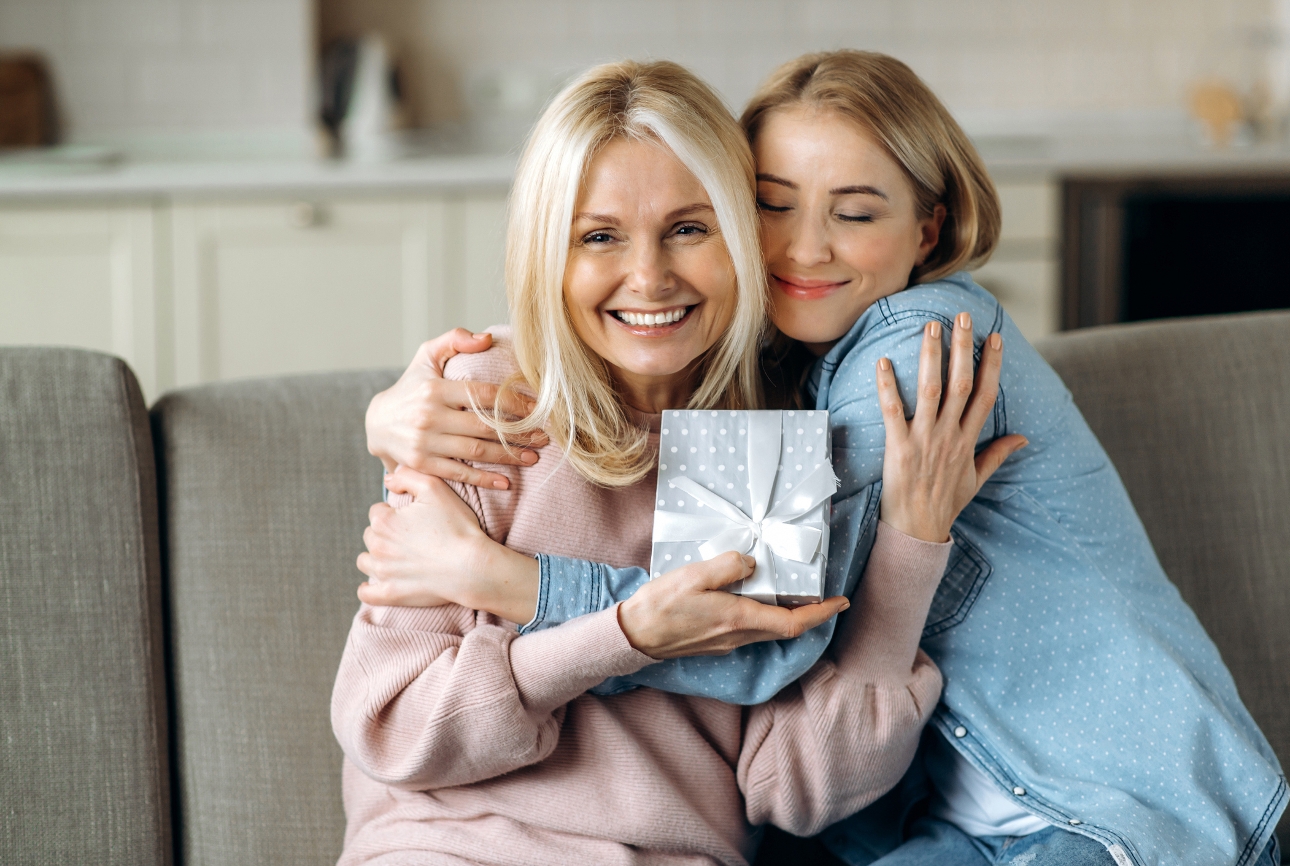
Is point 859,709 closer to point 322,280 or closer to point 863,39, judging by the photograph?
point 322,280

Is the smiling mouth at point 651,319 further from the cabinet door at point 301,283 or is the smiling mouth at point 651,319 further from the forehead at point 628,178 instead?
the cabinet door at point 301,283

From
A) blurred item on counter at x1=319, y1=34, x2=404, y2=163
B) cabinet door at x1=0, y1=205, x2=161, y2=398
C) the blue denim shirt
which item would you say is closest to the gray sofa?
the blue denim shirt

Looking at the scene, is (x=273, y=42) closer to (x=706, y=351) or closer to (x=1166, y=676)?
(x=706, y=351)

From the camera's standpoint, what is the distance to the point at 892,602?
3.81ft

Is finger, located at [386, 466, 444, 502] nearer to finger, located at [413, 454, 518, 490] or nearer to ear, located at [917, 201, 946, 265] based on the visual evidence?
finger, located at [413, 454, 518, 490]

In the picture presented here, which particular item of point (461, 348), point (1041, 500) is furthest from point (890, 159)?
point (461, 348)

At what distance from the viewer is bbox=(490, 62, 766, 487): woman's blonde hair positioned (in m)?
1.17

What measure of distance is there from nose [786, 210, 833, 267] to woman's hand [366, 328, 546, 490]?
0.32m

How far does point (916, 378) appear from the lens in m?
1.16

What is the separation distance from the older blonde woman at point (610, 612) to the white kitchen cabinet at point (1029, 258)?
1960mm

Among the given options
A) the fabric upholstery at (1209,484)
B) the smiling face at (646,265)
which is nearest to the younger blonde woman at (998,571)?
the smiling face at (646,265)

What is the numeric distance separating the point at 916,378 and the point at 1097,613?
0.31 m

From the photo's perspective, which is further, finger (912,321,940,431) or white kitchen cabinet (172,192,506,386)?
white kitchen cabinet (172,192,506,386)

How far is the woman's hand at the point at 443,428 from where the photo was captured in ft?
3.96
